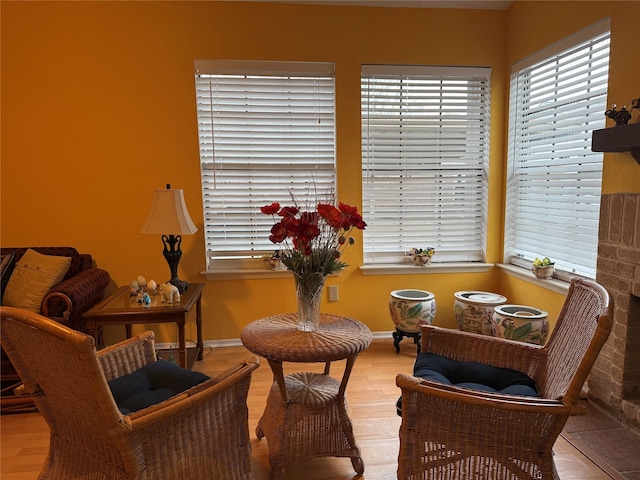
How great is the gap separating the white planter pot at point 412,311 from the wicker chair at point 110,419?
1.66 meters

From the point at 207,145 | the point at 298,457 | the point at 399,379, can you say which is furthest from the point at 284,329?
the point at 207,145

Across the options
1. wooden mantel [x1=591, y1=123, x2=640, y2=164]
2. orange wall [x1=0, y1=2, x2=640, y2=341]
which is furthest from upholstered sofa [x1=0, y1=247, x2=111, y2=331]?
wooden mantel [x1=591, y1=123, x2=640, y2=164]

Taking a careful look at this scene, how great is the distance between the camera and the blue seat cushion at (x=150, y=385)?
1.59 metres

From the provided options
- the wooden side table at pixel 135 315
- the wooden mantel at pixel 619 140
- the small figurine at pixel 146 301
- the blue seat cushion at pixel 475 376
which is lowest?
the blue seat cushion at pixel 475 376

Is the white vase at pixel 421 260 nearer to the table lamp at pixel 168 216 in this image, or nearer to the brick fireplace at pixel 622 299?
the brick fireplace at pixel 622 299

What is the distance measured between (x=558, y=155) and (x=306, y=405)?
2249 mm

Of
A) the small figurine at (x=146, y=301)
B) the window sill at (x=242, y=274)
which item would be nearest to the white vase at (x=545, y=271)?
the window sill at (x=242, y=274)

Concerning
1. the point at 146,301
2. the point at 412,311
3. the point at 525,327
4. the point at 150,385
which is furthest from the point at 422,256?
the point at 150,385

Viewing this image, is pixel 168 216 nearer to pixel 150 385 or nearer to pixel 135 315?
pixel 135 315

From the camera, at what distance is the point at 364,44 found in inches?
128

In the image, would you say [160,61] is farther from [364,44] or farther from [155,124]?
[364,44]

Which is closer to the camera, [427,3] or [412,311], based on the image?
[412,311]

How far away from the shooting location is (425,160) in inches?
136

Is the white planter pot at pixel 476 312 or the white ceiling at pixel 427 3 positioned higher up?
the white ceiling at pixel 427 3
